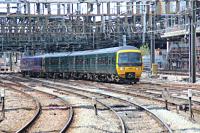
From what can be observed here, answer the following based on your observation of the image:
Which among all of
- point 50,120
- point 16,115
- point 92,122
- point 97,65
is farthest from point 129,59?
point 92,122

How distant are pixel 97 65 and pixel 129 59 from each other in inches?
178

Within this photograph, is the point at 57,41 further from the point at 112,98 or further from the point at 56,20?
the point at 112,98

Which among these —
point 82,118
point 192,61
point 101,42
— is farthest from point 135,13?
point 82,118

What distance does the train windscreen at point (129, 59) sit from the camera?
34.8 meters

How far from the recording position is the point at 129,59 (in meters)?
35.2

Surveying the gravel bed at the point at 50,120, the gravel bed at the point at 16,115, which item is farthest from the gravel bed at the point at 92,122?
the gravel bed at the point at 16,115

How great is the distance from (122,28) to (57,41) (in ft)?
38.7

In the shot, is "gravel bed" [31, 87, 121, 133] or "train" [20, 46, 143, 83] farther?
"train" [20, 46, 143, 83]

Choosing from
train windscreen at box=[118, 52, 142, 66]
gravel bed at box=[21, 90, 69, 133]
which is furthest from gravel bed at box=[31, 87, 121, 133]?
train windscreen at box=[118, 52, 142, 66]

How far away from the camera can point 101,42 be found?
72.3 meters

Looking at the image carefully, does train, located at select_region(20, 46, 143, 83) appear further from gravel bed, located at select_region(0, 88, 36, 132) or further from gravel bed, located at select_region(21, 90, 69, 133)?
gravel bed, located at select_region(21, 90, 69, 133)

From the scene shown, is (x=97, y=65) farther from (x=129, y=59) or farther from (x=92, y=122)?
(x=92, y=122)

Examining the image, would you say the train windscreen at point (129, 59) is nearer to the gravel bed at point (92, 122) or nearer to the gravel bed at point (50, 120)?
the gravel bed at point (50, 120)

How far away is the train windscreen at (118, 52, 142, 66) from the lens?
34.8 metres
